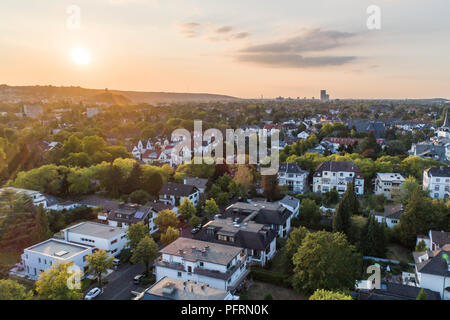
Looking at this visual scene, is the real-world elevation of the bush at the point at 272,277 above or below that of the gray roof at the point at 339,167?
below

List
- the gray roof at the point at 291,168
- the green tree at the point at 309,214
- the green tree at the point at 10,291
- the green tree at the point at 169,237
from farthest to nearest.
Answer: the gray roof at the point at 291,168 → the green tree at the point at 309,214 → the green tree at the point at 169,237 → the green tree at the point at 10,291

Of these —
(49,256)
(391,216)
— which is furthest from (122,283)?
(391,216)

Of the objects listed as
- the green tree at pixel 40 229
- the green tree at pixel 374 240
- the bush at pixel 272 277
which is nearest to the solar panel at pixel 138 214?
the green tree at pixel 40 229

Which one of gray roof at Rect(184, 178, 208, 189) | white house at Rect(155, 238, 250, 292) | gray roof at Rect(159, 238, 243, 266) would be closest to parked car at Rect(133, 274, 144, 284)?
white house at Rect(155, 238, 250, 292)

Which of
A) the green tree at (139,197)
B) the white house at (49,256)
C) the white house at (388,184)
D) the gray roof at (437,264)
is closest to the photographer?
the gray roof at (437,264)

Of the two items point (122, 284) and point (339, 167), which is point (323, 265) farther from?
point (339, 167)

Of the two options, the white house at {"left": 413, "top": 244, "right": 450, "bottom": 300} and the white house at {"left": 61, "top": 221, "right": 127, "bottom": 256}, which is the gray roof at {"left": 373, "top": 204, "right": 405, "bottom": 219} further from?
the white house at {"left": 61, "top": 221, "right": 127, "bottom": 256}

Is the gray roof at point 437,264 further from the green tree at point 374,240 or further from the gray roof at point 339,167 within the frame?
the gray roof at point 339,167
